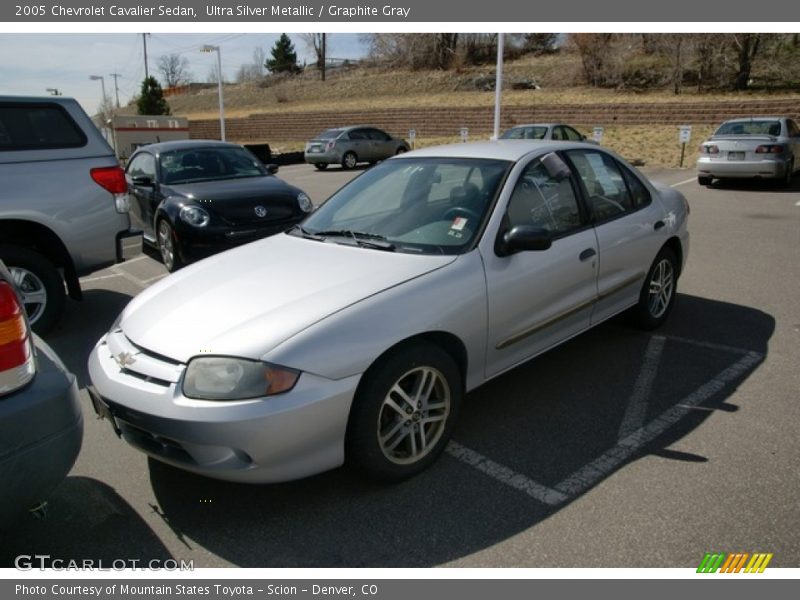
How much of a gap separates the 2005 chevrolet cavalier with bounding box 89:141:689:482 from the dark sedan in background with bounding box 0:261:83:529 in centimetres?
36

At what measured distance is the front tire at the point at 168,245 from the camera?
277 inches

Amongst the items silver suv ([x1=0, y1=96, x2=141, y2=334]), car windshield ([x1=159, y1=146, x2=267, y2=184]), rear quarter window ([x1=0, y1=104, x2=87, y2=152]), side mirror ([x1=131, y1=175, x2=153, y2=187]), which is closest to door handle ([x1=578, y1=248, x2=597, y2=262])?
silver suv ([x1=0, y1=96, x2=141, y2=334])

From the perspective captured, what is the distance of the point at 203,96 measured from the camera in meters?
66.2

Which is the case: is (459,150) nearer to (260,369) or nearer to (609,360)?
(609,360)

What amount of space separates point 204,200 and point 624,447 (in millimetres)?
5370

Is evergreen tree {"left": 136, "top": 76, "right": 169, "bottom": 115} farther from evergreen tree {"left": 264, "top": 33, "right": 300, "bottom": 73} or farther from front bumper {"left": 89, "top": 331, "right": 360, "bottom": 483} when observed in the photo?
front bumper {"left": 89, "top": 331, "right": 360, "bottom": 483}

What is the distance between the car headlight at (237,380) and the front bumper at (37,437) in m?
0.45

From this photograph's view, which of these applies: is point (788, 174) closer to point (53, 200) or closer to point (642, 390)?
point (642, 390)

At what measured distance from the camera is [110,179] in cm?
539

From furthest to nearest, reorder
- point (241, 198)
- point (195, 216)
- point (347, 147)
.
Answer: point (347, 147)
point (241, 198)
point (195, 216)

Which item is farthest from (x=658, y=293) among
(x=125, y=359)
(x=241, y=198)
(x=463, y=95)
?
(x=463, y=95)

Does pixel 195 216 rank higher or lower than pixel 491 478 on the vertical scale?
higher

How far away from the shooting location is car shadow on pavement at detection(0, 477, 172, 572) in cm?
254

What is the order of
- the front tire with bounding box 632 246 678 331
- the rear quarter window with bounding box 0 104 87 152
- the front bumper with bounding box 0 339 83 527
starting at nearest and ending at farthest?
the front bumper with bounding box 0 339 83 527
the front tire with bounding box 632 246 678 331
the rear quarter window with bounding box 0 104 87 152
